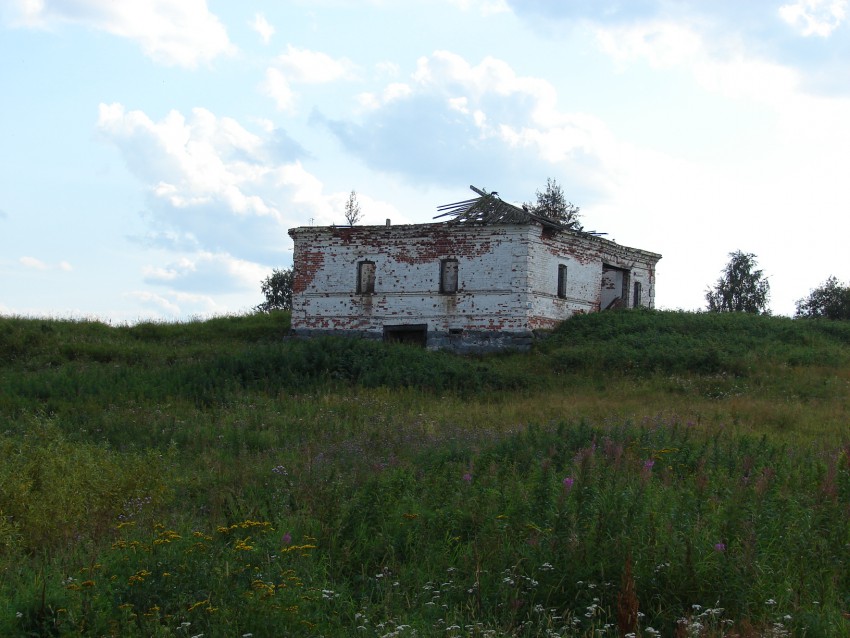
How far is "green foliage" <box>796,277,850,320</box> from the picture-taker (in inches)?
1937

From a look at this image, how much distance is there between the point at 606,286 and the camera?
34500mm

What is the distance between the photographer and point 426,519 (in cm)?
782

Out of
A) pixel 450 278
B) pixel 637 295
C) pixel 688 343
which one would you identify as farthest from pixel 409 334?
pixel 637 295

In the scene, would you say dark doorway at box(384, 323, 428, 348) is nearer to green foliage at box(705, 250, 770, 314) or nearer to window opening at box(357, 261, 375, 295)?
window opening at box(357, 261, 375, 295)

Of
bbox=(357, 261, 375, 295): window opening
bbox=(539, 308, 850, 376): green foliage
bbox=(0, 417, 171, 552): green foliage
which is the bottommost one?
bbox=(0, 417, 171, 552): green foliage

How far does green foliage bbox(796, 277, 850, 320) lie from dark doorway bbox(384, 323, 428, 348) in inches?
1102

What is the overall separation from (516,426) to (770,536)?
781 cm

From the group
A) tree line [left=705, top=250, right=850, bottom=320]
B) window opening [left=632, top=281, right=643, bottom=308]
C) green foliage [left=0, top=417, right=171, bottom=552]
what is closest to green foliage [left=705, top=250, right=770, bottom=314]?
tree line [left=705, top=250, right=850, bottom=320]

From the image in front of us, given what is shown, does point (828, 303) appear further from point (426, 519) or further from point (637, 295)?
point (426, 519)

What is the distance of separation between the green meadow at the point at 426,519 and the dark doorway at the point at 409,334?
10337 millimetres

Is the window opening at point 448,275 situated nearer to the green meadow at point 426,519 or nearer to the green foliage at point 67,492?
the green meadow at point 426,519

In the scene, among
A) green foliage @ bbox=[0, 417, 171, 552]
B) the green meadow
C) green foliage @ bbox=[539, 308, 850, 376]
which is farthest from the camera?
green foliage @ bbox=[539, 308, 850, 376]

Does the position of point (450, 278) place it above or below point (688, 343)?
above

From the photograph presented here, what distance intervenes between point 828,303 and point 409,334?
31.8 metres
